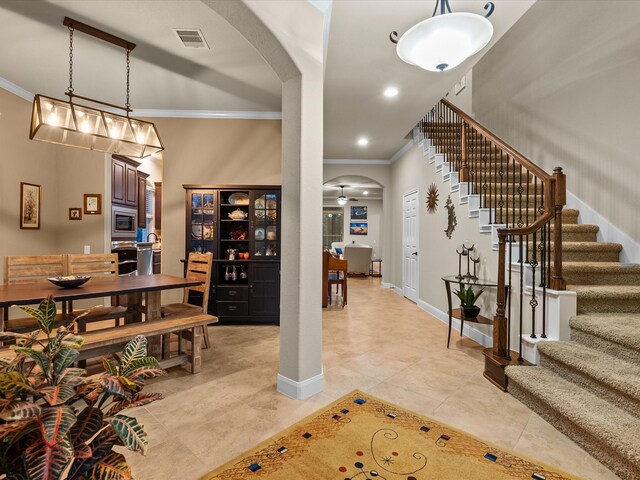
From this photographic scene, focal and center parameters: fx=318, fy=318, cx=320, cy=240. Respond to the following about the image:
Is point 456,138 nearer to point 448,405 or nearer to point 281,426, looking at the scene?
point 448,405

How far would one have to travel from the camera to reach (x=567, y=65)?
3910mm

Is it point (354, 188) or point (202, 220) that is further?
point (354, 188)

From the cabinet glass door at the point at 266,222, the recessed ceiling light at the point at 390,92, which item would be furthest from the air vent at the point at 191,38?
the recessed ceiling light at the point at 390,92

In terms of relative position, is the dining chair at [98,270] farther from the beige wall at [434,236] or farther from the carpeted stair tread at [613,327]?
the carpeted stair tread at [613,327]

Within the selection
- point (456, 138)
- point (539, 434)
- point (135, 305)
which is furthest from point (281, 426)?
point (456, 138)

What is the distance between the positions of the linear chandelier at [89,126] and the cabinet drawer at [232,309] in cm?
218

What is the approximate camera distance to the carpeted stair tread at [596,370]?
1899 mm

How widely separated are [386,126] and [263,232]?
2.74m

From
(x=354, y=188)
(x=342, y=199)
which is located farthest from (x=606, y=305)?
(x=354, y=188)

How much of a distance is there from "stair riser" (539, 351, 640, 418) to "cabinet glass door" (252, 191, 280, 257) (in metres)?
3.31

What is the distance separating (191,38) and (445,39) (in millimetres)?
2386

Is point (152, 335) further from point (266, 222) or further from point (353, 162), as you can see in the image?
point (353, 162)

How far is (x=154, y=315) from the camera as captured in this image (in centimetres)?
309

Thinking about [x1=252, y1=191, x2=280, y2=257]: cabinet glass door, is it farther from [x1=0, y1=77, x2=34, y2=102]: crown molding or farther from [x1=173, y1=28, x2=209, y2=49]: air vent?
Answer: [x1=0, y1=77, x2=34, y2=102]: crown molding
